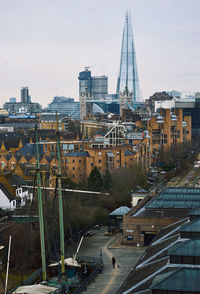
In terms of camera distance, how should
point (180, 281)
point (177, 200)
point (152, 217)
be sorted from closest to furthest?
point (180, 281) < point (152, 217) < point (177, 200)

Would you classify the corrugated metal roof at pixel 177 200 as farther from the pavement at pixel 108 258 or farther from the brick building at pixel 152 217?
the pavement at pixel 108 258

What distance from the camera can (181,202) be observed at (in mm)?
52375

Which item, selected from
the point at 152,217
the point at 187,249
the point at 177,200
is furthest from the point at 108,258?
the point at 187,249

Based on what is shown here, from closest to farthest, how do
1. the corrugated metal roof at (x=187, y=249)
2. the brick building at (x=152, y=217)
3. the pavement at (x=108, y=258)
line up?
the corrugated metal roof at (x=187, y=249), the pavement at (x=108, y=258), the brick building at (x=152, y=217)

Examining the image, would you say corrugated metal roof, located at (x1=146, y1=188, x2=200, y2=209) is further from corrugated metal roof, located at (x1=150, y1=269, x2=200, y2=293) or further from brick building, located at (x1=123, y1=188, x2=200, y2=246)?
corrugated metal roof, located at (x1=150, y1=269, x2=200, y2=293)

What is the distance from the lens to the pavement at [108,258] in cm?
3838

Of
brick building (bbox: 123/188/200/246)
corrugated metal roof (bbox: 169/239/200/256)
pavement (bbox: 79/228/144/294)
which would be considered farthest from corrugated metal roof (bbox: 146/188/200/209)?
corrugated metal roof (bbox: 169/239/200/256)

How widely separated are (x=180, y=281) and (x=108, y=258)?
65.8 ft

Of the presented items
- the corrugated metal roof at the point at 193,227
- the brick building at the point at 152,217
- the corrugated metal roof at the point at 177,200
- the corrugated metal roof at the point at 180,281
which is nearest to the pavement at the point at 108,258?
the brick building at the point at 152,217

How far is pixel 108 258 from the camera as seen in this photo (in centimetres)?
4628

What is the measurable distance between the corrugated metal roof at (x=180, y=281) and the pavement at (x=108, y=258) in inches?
413

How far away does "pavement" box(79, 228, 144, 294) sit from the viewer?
38375 mm

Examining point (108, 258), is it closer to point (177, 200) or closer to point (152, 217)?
point (152, 217)

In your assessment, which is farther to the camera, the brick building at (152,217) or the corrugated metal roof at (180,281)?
the brick building at (152,217)
